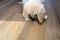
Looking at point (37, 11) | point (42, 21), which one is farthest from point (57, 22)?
point (37, 11)

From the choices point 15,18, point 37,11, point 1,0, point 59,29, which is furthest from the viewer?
point 1,0

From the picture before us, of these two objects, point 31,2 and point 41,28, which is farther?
point 31,2

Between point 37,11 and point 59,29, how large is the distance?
0.49 m

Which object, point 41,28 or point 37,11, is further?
point 37,11

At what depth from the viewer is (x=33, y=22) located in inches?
79.4

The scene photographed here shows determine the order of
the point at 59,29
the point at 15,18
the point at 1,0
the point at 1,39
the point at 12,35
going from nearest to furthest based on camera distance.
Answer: the point at 1,39
the point at 12,35
the point at 59,29
the point at 15,18
the point at 1,0

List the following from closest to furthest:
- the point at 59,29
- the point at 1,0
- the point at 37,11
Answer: the point at 59,29
the point at 37,11
the point at 1,0

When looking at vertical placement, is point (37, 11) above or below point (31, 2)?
below

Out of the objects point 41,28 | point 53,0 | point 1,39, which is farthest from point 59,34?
point 53,0

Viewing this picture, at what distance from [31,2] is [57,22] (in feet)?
1.86

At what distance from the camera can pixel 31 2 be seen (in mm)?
2070

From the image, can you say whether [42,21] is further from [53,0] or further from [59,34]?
[53,0]

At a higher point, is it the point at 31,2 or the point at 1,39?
the point at 31,2

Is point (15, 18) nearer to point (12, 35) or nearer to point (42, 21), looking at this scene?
point (42, 21)
